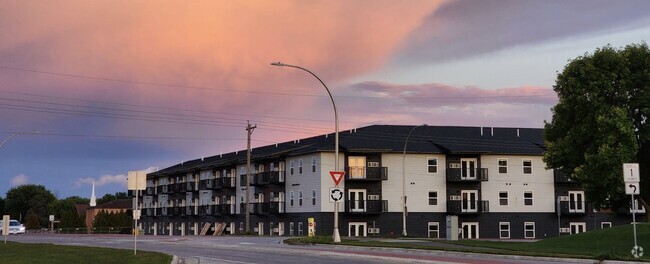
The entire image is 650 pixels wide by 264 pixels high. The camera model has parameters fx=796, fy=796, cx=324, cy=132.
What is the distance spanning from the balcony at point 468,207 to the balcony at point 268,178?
1665cm

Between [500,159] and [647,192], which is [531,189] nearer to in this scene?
[500,159]

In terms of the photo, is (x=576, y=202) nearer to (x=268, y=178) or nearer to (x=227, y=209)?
(x=268, y=178)

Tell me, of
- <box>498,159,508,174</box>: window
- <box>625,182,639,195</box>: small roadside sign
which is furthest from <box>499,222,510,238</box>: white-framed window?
<box>625,182,639,195</box>: small roadside sign

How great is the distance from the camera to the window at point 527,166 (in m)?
76.8

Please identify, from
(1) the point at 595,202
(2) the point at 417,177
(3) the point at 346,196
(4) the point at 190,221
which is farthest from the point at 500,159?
(4) the point at 190,221

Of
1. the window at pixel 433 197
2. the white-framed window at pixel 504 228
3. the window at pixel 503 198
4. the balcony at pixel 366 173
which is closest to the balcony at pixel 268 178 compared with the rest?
the balcony at pixel 366 173

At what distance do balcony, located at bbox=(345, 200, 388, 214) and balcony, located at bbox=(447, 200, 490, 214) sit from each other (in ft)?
22.2

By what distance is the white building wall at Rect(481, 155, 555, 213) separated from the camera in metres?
75.9

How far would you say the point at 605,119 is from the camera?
44.5 metres

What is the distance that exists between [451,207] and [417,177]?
13.9 feet

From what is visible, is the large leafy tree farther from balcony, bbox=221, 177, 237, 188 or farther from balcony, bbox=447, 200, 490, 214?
balcony, bbox=221, 177, 237, 188

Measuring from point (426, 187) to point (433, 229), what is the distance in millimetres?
3937

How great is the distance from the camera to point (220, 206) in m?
90.1

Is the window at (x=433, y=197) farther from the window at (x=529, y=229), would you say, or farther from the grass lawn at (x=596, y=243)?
the grass lawn at (x=596, y=243)
